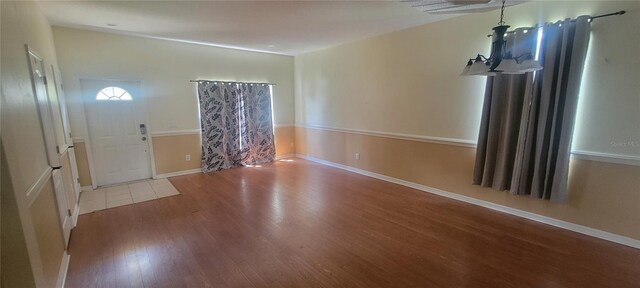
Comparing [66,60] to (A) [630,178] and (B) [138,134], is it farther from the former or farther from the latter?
(A) [630,178]

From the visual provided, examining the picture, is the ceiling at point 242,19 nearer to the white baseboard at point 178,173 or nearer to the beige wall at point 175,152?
the beige wall at point 175,152

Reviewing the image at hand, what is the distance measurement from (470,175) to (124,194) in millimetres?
5080

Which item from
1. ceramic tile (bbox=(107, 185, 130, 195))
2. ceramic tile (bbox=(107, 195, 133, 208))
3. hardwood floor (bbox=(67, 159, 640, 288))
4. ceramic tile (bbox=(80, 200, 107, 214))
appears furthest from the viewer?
ceramic tile (bbox=(107, 185, 130, 195))

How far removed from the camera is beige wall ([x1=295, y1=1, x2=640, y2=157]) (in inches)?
97.7

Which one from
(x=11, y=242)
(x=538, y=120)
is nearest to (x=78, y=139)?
(x=11, y=242)

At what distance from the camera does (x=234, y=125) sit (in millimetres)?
5785

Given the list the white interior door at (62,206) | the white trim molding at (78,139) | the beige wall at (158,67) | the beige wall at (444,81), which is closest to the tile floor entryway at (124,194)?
the white interior door at (62,206)

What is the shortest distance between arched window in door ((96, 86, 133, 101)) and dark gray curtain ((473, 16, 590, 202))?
17.9 feet

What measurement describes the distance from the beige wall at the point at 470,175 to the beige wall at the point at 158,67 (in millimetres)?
2089

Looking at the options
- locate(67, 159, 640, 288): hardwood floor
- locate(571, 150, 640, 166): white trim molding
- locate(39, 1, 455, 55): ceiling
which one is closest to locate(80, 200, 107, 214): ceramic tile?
locate(67, 159, 640, 288): hardwood floor

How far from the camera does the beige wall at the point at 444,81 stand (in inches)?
97.7

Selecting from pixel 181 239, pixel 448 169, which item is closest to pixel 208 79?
pixel 181 239

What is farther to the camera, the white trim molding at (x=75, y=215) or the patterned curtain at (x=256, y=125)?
the patterned curtain at (x=256, y=125)

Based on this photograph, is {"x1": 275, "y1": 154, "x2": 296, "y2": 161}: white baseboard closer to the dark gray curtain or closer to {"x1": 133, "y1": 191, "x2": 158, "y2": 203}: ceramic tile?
{"x1": 133, "y1": 191, "x2": 158, "y2": 203}: ceramic tile
